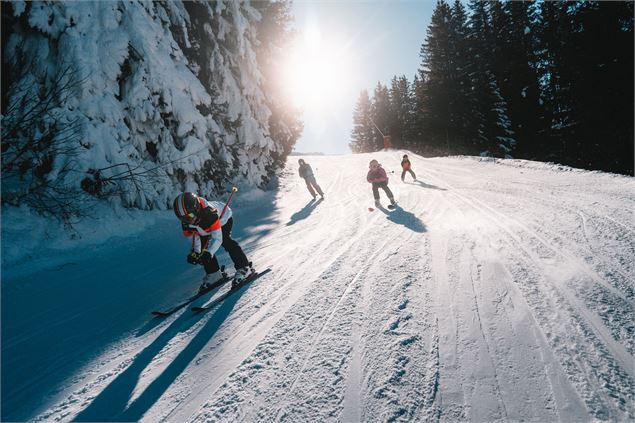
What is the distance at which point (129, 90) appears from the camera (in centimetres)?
891

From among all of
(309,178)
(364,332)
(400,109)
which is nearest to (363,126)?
(400,109)

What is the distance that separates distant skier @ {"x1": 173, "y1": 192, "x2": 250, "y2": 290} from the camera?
446cm

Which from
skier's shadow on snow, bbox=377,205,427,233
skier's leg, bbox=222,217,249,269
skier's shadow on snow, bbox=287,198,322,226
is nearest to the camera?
skier's leg, bbox=222,217,249,269

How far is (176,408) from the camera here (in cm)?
245

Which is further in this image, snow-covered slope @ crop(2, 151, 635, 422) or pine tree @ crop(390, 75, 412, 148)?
pine tree @ crop(390, 75, 412, 148)

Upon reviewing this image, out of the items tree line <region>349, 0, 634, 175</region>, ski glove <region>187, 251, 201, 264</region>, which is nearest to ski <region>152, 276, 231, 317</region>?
ski glove <region>187, 251, 201, 264</region>

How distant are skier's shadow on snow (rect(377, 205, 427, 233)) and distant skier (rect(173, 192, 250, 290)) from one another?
3876 millimetres

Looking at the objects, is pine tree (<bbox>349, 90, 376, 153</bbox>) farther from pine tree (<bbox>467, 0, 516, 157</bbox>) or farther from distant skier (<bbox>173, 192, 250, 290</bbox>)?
distant skier (<bbox>173, 192, 250, 290</bbox>)

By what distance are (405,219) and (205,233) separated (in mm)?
4988

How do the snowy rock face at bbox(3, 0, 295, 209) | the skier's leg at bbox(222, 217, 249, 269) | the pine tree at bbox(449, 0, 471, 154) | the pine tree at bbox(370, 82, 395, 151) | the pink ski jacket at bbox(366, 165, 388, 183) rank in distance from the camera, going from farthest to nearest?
the pine tree at bbox(370, 82, 395, 151) → the pine tree at bbox(449, 0, 471, 154) → the pink ski jacket at bbox(366, 165, 388, 183) → the snowy rock face at bbox(3, 0, 295, 209) → the skier's leg at bbox(222, 217, 249, 269)

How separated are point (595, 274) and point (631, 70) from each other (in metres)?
22.7

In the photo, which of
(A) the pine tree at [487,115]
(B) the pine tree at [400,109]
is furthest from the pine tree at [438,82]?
(B) the pine tree at [400,109]

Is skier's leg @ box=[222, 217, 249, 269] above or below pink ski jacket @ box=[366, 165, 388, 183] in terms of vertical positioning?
below

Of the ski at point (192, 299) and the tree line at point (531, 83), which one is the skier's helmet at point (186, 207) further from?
the tree line at point (531, 83)
